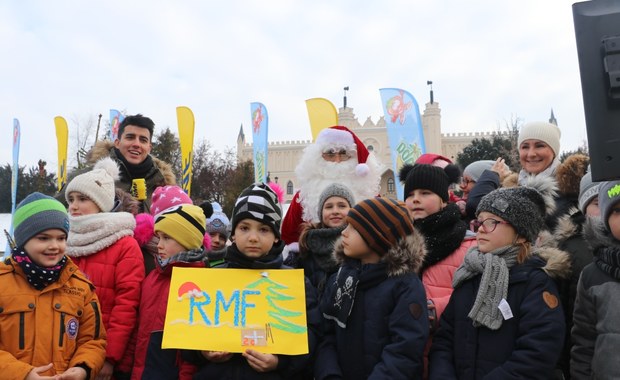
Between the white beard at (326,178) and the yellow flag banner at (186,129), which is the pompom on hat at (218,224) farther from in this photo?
the yellow flag banner at (186,129)

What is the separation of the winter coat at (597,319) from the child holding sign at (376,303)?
853 mm

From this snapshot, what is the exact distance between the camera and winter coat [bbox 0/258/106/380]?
2.70m

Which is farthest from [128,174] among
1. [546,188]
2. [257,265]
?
[546,188]

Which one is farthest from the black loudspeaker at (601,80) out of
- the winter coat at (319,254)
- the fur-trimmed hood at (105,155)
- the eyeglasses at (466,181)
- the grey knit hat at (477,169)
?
the fur-trimmed hood at (105,155)

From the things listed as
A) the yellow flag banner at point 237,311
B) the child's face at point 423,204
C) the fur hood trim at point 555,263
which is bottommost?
the yellow flag banner at point 237,311

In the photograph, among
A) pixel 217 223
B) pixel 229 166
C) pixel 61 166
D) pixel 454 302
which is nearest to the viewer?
pixel 454 302

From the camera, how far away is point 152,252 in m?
3.87

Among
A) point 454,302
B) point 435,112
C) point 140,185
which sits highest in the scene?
point 435,112

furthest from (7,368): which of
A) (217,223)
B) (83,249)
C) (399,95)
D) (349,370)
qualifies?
(399,95)

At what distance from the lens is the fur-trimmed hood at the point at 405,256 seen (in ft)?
9.09

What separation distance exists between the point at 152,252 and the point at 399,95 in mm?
10139

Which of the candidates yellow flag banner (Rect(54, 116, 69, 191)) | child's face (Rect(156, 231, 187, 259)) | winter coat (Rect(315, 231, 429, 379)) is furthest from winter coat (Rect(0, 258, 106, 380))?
yellow flag banner (Rect(54, 116, 69, 191))

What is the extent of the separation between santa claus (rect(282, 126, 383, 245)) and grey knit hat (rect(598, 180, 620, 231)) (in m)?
2.12

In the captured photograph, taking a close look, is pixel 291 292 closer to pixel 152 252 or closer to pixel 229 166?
pixel 152 252
